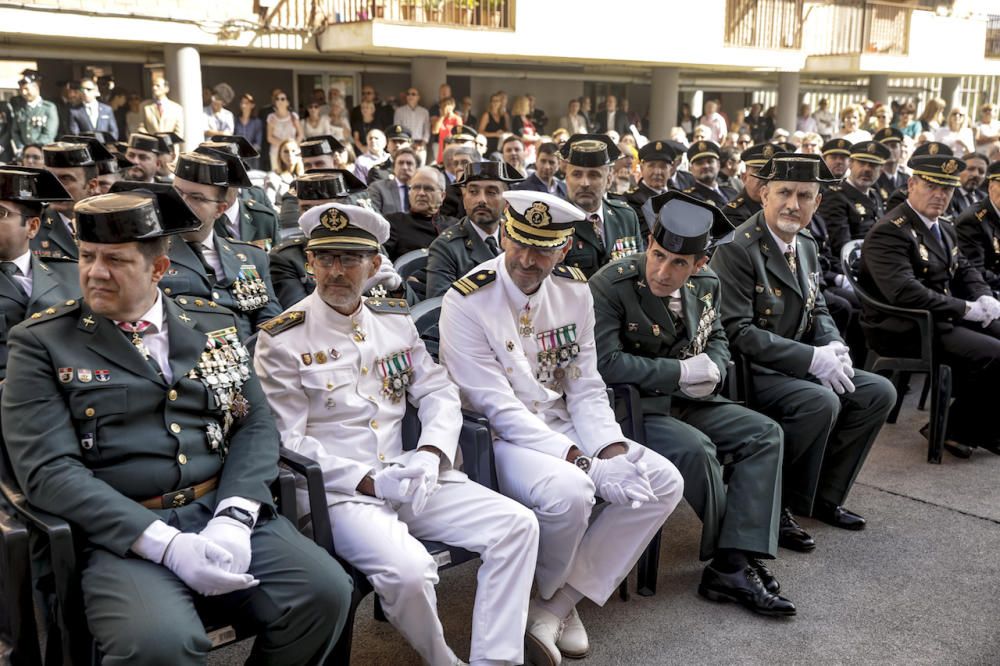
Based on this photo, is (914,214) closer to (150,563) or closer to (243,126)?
(150,563)

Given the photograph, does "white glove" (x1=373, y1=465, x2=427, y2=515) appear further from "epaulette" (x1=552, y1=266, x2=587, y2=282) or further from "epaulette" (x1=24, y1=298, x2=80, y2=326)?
"epaulette" (x1=552, y1=266, x2=587, y2=282)

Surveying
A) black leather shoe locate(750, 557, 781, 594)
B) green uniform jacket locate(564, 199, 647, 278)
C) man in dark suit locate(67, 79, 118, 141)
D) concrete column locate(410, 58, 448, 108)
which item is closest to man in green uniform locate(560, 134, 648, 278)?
green uniform jacket locate(564, 199, 647, 278)

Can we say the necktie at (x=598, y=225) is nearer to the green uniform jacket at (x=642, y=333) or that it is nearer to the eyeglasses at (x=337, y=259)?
the green uniform jacket at (x=642, y=333)

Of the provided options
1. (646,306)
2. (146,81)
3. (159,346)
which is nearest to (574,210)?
(646,306)

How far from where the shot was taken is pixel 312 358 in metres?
2.91

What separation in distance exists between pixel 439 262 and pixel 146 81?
35.0 ft

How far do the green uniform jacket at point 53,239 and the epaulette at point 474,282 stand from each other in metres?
1.76

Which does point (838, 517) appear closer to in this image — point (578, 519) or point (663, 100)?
point (578, 519)

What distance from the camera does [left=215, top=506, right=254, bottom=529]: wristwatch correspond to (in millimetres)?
2410

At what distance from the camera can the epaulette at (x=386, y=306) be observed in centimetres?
313

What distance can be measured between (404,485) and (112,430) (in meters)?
0.79

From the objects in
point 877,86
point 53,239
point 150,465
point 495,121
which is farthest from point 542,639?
point 877,86

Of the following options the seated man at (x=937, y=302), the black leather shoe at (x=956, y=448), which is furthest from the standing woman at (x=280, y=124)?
the black leather shoe at (x=956, y=448)

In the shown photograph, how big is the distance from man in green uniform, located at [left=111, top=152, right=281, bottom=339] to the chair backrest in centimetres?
121
